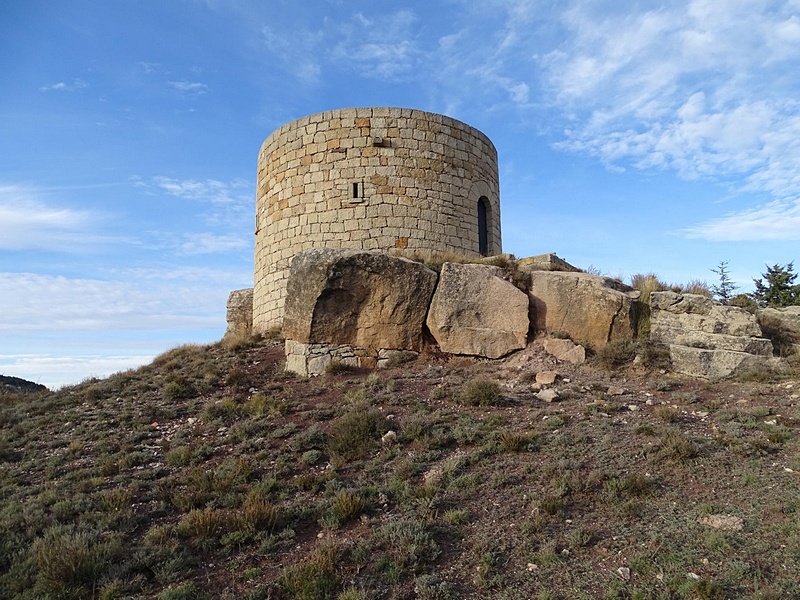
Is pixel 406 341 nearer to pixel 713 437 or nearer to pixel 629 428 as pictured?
pixel 629 428

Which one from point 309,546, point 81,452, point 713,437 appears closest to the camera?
point 309,546

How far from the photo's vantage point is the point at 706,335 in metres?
9.54

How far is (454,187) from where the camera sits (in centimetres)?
1327

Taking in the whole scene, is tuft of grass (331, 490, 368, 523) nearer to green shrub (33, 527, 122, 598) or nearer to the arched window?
green shrub (33, 527, 122, 598)

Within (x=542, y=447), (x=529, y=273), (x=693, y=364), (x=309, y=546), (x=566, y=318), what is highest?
(x=529, y=273)

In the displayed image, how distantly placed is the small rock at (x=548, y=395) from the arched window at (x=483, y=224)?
611 cm

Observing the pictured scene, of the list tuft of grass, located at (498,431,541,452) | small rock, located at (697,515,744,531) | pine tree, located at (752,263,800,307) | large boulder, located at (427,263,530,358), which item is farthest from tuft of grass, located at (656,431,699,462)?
pine tree, located at (752,263,800,307)

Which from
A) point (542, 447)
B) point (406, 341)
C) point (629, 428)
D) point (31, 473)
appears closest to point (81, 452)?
point (31, 473)

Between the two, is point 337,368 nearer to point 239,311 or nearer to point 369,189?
point 369,189

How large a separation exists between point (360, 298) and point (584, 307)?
3.95 metres

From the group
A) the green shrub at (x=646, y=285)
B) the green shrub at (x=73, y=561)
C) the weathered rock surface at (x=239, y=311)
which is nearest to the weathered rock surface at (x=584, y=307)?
the green shrub at (x=646, y=285)

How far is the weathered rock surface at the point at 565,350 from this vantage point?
9.69 metres

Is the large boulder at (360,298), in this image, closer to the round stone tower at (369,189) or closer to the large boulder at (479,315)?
the large boulder at (479,315)

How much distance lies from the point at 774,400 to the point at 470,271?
499cm
